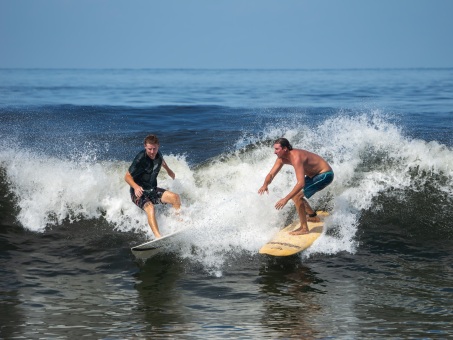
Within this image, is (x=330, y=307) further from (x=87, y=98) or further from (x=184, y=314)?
(x=87, y=98)

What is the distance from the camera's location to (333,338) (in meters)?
6.81

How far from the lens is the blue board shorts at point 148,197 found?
10008mm

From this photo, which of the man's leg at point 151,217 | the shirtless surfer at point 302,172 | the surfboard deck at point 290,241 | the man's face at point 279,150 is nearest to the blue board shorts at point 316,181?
the shirtless surfer at point 302,172

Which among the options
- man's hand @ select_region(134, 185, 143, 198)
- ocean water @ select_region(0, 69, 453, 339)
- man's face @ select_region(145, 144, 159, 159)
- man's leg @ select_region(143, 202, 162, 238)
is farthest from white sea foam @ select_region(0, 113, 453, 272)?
man's face @ select_region(145, 144, 159, 159)

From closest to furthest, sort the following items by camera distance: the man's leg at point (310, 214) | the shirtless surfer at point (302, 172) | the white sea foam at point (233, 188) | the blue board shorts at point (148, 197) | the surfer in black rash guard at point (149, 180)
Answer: the shirtless surfer at point (302, 172) → the surfer in black rash guard at point (149, 180) → the blue board shorts at point (148, 197) → the white sea foam at point (233, 188) → the man's leg at point (310, 214)

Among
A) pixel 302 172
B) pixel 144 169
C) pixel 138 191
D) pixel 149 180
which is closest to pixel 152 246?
pixel 138 191

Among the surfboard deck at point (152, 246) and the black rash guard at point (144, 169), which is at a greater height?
the black rash guard at point (144, 169)

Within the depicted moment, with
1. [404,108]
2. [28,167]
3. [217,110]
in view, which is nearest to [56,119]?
[217,110]

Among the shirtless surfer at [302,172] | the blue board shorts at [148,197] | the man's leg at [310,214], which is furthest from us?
the man's leg at [310,214]

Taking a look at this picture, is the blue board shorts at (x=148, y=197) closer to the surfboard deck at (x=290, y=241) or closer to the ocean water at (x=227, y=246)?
the ocean water at (x=227, y=246)

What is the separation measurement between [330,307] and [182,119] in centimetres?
1626

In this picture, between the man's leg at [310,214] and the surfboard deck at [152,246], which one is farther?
the man's leg at [310,214]

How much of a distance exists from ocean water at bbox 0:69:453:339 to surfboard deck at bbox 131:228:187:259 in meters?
0.11

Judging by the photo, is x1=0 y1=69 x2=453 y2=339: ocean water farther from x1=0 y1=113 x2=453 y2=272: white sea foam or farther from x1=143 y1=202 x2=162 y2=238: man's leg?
x1=143 y1=202 x2=162 y2=238: man's leg
